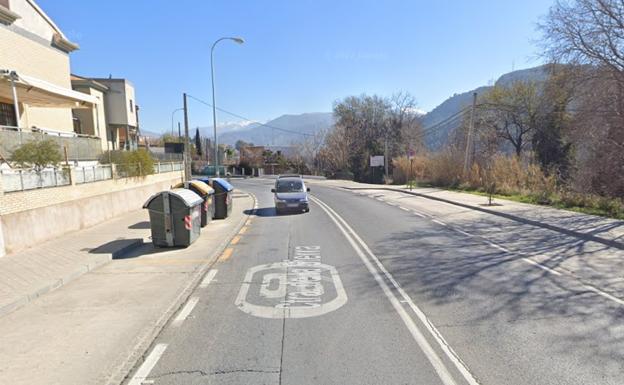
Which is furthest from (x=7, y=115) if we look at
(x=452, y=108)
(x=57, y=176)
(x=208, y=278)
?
(x=452, y=108)

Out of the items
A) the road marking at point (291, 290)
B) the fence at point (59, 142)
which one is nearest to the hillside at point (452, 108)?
the road marking at point (291, 290)

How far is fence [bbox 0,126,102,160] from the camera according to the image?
1077 cm

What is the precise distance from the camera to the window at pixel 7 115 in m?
18.2

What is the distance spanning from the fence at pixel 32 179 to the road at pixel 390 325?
5.48 m

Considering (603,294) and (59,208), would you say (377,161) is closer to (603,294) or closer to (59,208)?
(59,208)

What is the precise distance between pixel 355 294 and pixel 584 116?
14567 millimetres

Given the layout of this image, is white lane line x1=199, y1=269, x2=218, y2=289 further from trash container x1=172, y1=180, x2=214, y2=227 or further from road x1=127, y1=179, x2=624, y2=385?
trash container x1=172, y1=180, x2=214, y2=227

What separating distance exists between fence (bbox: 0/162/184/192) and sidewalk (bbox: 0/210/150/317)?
1.54 metres

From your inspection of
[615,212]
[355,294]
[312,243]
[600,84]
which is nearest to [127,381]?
[355,294]

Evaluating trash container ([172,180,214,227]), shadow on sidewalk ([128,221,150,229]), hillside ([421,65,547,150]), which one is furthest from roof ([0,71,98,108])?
hillside ([421,65,547,150])

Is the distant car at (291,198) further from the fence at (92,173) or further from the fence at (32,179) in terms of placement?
the fence at (32,179)

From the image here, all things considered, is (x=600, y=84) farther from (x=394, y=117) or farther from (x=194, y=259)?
(x=394, y=117)

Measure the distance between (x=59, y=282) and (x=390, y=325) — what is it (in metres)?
5.76

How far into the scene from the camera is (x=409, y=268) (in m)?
7.38
